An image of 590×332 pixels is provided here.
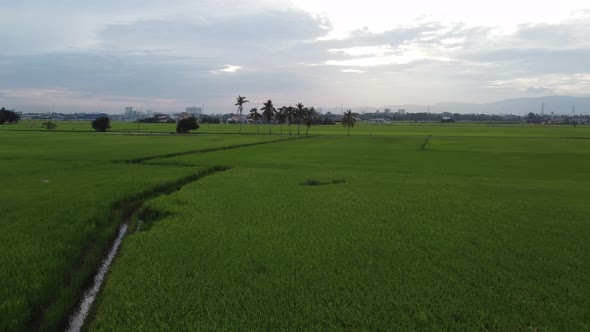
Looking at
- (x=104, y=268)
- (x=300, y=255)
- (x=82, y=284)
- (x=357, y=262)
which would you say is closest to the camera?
(x=82, y=284)

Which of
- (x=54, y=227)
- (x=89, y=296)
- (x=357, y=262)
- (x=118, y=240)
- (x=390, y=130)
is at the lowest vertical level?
(x=89, y=296)

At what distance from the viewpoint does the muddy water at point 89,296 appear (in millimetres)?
7707

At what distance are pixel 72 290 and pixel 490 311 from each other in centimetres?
903

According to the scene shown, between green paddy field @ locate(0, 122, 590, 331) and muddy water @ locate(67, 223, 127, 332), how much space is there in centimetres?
19

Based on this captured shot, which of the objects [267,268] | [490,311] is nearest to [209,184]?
[267,268]

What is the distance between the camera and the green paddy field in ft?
24.9

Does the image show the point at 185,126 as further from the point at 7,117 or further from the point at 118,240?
the point at 7,117

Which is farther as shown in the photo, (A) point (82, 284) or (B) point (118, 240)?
(B) point (118, 240)

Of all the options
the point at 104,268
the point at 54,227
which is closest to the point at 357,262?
the point at 104,268

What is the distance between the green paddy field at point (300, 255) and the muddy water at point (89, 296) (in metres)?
0.19

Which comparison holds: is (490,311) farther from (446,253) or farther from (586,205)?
Result: (586,205)

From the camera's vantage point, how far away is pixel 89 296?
29.0ft

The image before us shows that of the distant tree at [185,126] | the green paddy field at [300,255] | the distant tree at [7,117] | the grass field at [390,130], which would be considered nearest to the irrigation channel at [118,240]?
the green paddy field at [300,255]

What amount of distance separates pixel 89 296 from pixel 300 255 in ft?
16.9
